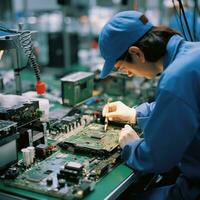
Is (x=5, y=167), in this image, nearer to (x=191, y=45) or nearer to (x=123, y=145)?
(x=123, y=145)

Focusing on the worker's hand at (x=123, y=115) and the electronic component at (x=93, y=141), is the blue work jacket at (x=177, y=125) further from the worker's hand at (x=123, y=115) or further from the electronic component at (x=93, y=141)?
the worker's hand at (x=123, y=115)

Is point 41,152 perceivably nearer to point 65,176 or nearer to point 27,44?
point 65,176

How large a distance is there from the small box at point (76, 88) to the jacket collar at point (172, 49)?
0.94m

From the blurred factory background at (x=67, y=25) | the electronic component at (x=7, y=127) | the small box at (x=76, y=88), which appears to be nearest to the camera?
the electronic component at (x=7, y=127)

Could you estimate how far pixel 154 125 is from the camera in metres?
1.53

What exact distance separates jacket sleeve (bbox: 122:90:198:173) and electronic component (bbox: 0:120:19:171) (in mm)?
637

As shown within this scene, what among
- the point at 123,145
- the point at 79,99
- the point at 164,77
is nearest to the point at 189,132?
the point at 164,77

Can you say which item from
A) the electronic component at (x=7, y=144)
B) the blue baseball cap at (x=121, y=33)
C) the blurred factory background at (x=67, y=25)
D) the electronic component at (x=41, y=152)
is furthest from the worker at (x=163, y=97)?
the blurred factory background at (x=67, y=25)

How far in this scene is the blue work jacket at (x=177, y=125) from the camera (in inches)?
57.7

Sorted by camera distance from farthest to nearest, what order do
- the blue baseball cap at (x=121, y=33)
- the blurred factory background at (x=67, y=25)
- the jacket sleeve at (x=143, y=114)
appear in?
the blurred factory background at (x=67, y=25), the jacket sleeve at (x=143, y=114), the blue baseball cap at (x=121, y=33)

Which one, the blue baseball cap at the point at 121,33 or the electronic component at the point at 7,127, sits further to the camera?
the blue baseball cap at the point at 121,33

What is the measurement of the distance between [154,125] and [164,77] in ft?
0.70

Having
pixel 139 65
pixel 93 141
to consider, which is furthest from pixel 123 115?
pixel 139 65

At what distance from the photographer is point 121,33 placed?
68.9 inches
